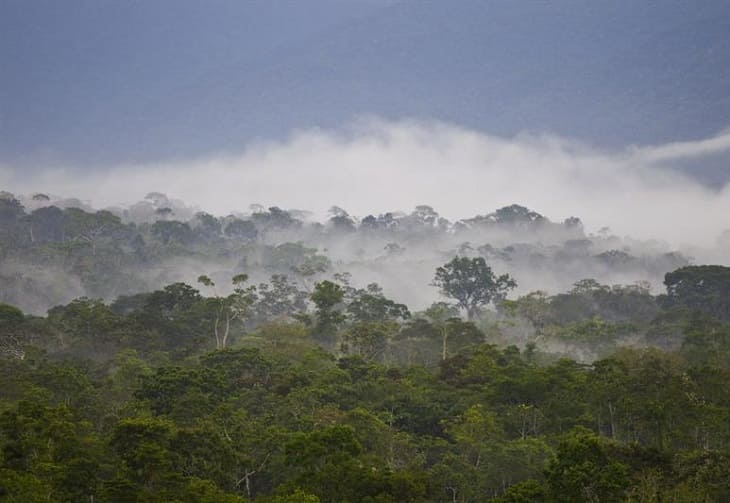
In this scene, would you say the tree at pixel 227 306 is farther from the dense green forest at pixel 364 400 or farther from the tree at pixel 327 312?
the tree at pixel 327 312

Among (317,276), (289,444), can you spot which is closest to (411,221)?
(317,276)

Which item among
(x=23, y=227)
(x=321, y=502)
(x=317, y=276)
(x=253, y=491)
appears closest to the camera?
(x=321, y=502)

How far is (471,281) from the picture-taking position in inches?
3012

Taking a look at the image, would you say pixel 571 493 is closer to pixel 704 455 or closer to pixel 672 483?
pixel 672 483

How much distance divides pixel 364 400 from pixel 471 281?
4081 cm

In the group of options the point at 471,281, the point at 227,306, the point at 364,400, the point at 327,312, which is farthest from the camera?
the point at 471,281

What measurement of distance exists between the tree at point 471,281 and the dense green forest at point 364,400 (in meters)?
0.17

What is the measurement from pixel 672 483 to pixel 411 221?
436 feet

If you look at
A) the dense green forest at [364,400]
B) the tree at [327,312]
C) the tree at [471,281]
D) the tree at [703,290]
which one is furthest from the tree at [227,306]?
the tree at [703,290]

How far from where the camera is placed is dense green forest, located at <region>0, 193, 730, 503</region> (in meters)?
23.9

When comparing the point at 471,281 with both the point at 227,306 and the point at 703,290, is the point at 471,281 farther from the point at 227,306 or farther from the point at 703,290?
the point at 227,306

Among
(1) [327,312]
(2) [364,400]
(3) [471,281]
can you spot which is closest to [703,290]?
(3) [471,281]

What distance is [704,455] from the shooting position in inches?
945

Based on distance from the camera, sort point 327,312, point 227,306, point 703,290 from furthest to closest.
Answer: point 703,290, point 327,312, point 227,306
